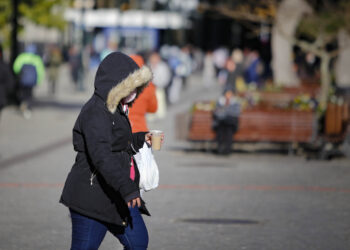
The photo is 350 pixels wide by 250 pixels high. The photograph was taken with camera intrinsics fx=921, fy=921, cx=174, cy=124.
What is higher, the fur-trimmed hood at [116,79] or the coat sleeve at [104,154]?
the fur-trimmed hood at [116,79]

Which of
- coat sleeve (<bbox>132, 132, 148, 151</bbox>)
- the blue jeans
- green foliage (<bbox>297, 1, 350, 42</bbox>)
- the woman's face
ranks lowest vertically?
the blue jeans

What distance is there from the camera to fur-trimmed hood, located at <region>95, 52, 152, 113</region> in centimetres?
504

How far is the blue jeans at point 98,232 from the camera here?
16.5ft

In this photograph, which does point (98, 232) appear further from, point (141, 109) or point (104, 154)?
point (141, 109)

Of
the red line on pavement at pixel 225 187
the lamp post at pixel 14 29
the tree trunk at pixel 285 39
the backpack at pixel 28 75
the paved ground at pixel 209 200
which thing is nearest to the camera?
the paved ground at pixel 209 200

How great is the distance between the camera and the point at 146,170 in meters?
5.40

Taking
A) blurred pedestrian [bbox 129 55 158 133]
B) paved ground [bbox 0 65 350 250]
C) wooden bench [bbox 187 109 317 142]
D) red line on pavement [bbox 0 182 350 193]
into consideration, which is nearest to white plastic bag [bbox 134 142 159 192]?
paved ground [bbox 0 65 350 250]

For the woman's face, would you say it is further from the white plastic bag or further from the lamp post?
the lamp post

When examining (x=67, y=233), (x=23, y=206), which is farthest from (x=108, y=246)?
(x=23, y=206)

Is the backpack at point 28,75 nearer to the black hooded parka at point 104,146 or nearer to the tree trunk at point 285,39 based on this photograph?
the tree trunk at point 285,39

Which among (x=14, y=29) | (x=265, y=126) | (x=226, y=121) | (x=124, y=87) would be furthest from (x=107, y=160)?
(x=14, y=29)

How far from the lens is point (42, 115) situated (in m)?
23.0

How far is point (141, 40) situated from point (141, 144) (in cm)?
8058

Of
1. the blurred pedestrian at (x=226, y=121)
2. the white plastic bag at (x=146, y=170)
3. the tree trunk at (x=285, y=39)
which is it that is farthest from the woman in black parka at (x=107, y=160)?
the tree trunk at (x=285, y=39)
